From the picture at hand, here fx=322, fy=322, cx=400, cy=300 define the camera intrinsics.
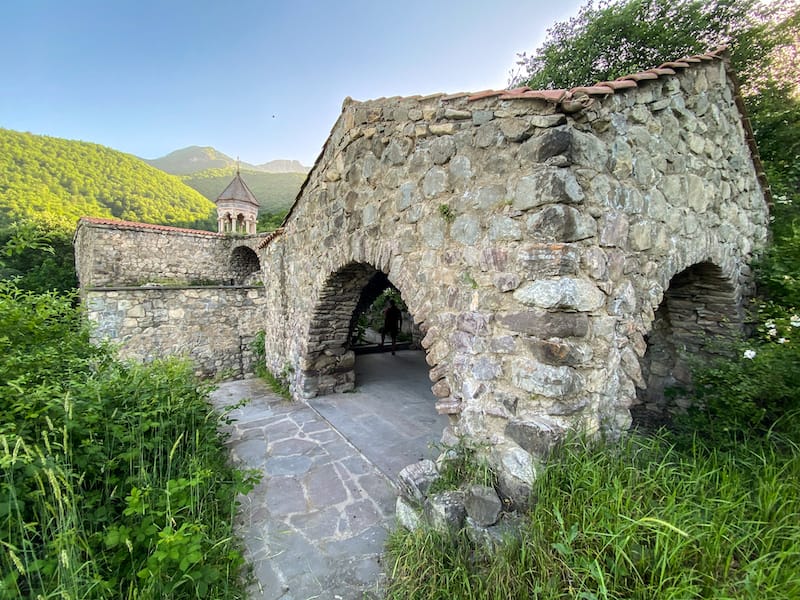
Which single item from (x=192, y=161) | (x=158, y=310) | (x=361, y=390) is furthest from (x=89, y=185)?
(x=361, y=390)

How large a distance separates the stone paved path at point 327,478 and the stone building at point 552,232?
95 centimetres

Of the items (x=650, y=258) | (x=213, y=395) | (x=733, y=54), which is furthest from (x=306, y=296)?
(x=733, y=54)

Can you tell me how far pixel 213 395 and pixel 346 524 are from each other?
163 inches

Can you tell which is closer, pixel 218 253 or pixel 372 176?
pixel 372 176

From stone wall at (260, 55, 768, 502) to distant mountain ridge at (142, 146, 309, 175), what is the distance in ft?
138

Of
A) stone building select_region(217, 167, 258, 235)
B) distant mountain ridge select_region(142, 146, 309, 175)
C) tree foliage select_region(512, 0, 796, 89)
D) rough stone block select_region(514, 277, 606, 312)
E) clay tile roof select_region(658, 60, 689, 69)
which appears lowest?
rough stone block select_region(514, 277, 606, 312)

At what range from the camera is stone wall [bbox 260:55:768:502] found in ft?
6.23

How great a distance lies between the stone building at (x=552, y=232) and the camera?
6.25 feet

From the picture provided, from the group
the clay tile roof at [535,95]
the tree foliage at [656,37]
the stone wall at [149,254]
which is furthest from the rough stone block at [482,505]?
the stone wall at [149,254]

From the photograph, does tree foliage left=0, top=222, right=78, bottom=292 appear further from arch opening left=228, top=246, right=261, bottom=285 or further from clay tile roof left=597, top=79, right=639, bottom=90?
clay tile roof left=597, top=79, right=639, bottom=90

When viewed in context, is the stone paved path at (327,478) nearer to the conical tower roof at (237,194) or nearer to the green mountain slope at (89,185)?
the conical tower roof at (237,194)

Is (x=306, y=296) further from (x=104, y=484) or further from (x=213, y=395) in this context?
(x=104, y=484)

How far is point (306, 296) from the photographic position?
4.68m

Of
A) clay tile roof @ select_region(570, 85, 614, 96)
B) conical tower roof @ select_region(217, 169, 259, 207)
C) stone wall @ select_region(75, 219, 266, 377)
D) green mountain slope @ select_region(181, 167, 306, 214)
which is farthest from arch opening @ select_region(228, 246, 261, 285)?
green mountain slope @ select_region(181, 167, 306, 214)
